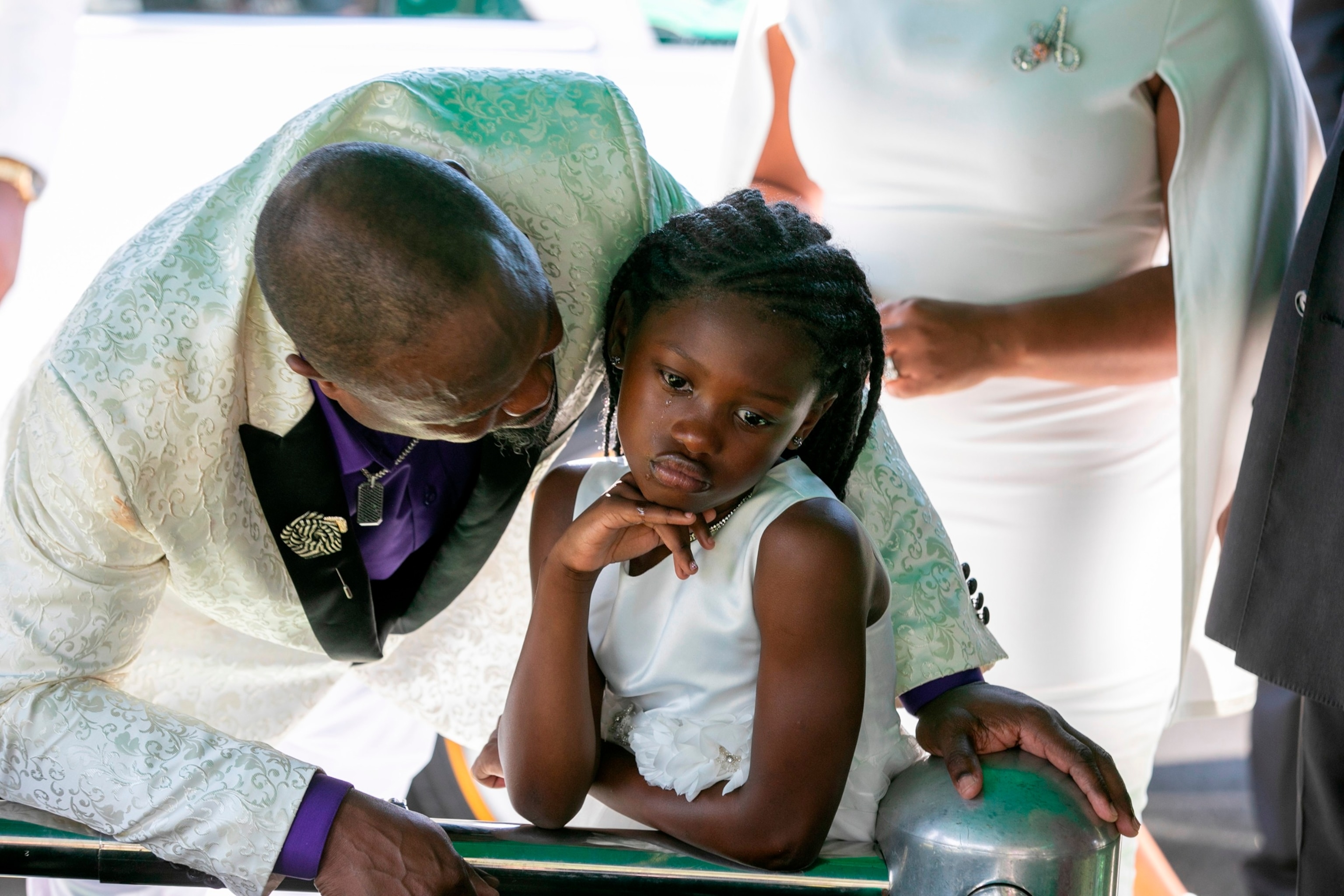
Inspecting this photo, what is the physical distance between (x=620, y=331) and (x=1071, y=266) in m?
0.74

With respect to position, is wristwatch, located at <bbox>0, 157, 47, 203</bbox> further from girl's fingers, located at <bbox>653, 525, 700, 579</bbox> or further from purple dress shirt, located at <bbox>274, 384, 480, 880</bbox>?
girl's fingers, located at <bbox>653, 525, 700, 579</bbox>

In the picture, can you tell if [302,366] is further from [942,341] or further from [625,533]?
[942,341]

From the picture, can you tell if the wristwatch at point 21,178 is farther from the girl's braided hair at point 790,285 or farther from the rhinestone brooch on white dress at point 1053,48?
the rhinestone brooch on white dress at point 1053,48

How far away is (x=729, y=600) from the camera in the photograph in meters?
1.11

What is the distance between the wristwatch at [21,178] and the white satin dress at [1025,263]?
116 centimetres

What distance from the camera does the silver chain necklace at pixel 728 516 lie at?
1.12 meters

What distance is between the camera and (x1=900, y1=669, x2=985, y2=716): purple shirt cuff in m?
1.21

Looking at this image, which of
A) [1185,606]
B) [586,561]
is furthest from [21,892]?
[1185,606]

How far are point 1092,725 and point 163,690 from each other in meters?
1.25

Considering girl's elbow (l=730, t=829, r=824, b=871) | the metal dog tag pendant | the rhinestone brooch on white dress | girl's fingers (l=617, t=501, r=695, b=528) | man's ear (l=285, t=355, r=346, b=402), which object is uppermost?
the rhinestone brooch on white dress

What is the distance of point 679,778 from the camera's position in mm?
1048

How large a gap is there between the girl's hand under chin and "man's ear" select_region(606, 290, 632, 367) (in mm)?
177

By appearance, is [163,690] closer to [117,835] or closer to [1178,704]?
[117,835]

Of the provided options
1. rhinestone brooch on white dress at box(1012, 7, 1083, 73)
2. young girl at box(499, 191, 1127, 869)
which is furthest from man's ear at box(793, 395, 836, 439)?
rhinestone brooch on white dress at box(1012, 7, 1083, 73)
